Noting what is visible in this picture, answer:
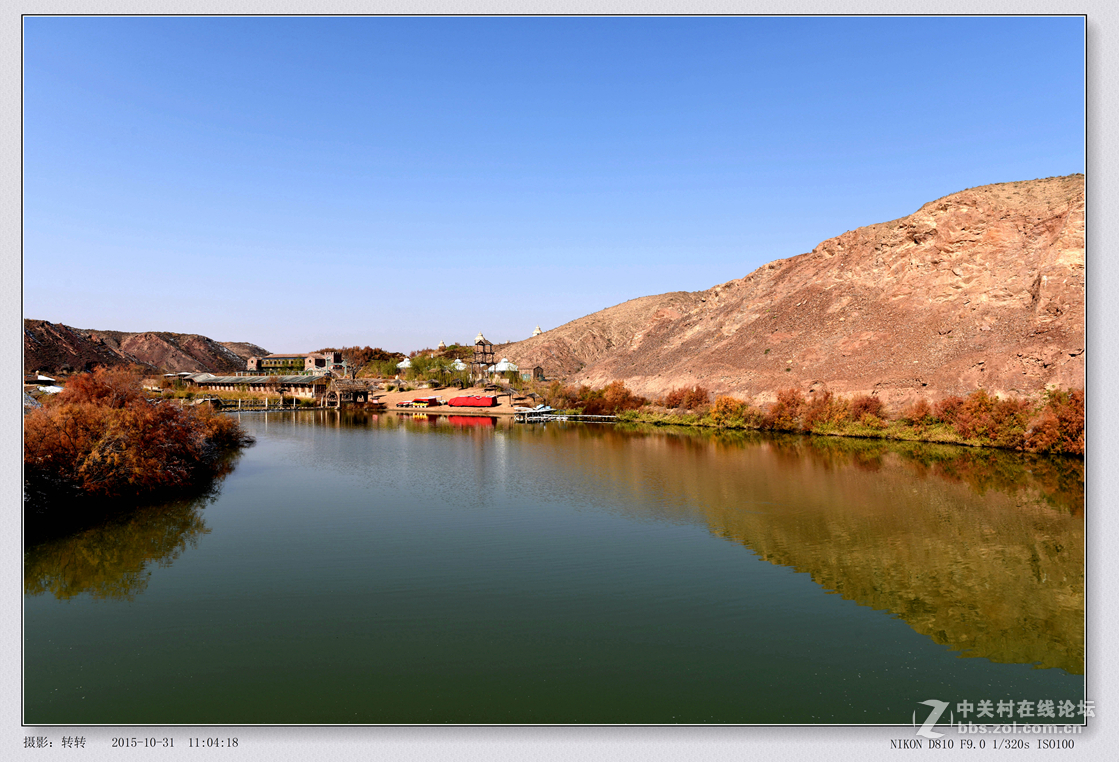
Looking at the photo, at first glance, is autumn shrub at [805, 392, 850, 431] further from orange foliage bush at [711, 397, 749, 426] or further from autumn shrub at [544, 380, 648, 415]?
autumn shrub at [544, 380, 648, 415]

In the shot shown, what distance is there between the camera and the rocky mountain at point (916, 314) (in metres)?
45.6

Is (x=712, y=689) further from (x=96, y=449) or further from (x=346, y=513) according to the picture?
(x=96, y=449)

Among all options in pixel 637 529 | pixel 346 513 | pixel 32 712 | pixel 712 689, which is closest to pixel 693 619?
pixel 712 689

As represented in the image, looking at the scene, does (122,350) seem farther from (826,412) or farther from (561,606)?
(561,606)

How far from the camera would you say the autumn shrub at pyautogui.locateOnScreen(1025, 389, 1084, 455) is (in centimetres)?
3472

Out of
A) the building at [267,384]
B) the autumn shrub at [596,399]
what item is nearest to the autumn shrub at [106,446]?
the autumn shrub at [596,399]

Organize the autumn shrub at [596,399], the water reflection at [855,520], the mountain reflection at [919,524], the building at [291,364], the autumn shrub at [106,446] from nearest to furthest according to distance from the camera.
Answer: the mountain reflection at [919,524], the water reflection at [855,520], the autumn shrub at [106,446], the autumn shrub at [596,399], the building at [291,364]

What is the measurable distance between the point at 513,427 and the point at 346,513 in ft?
126

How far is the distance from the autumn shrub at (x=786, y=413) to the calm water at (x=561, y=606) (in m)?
24.1

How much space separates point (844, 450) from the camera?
3922 cm

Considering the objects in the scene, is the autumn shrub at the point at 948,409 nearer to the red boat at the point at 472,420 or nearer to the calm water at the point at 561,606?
the calm water at the point at 561,606

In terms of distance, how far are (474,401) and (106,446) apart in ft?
190

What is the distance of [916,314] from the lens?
2248 inches

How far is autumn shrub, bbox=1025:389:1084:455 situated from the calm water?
33.7 feet
